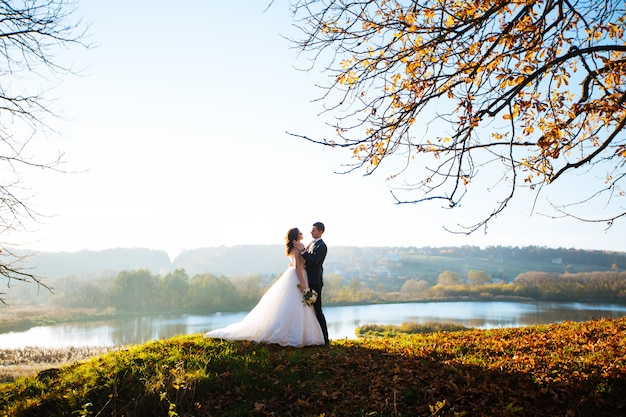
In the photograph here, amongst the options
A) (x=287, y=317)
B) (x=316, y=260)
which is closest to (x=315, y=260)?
(x=316, y=260)

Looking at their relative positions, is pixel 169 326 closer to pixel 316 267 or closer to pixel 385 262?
pixel 316 267

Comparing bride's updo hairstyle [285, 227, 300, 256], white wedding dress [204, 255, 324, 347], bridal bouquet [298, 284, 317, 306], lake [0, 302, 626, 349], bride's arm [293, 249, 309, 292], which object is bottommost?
lake [0, 302, 626, 349]

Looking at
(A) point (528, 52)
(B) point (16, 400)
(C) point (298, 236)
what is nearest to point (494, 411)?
(C) point (298, 236)

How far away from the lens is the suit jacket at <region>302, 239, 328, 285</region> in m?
8.32

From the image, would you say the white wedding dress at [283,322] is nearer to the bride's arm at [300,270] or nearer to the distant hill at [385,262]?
the bride's arm at [300,270]

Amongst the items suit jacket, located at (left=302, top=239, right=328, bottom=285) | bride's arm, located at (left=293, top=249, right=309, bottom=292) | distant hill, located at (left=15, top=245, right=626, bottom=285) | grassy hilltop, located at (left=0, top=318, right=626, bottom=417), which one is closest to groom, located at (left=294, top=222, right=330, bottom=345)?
suit jacket, located at (left=302, top=239, right=328, bottom=285)

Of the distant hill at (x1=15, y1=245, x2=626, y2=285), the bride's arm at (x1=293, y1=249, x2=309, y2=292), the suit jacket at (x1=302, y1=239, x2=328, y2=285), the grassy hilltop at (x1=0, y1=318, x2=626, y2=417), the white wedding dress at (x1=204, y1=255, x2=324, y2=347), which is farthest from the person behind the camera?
the distant hill at (x1=15, y1=245, x2=626, y2=285)

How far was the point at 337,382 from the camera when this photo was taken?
640 centimetres

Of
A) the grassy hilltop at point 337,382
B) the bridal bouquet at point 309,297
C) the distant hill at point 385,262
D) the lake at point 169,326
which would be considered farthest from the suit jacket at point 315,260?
the distant hill at point 385,262

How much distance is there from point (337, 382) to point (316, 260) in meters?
2.56

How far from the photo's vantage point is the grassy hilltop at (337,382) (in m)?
5.34

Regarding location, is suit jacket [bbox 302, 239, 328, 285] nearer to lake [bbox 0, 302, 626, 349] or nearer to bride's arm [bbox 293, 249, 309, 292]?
bride's arm [bbox 293, 249, 309, 292]

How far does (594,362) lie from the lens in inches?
241

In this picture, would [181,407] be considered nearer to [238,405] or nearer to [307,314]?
[238,405]
